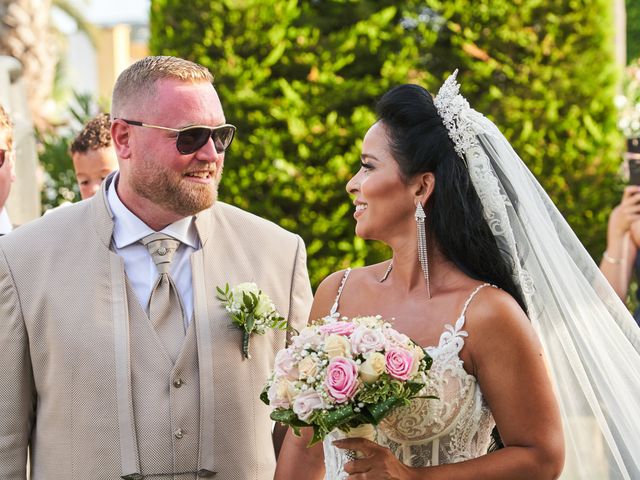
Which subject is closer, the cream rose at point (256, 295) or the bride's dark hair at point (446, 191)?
the bride's dark hair at point (446, 191)

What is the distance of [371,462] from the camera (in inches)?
124

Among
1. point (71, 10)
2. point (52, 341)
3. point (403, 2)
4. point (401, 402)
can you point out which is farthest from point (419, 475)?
point (71, 10)

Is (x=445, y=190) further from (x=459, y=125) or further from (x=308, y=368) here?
(x=308, y=368)

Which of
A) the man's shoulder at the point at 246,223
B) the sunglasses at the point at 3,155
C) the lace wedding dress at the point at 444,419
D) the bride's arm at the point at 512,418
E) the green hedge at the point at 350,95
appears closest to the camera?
the bride's arm at the point at 512,418

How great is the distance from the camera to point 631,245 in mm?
5426

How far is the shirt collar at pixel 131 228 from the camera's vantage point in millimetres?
3660

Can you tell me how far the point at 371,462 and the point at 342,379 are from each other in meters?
0.36

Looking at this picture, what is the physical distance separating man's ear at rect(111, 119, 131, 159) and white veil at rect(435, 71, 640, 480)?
1116mm

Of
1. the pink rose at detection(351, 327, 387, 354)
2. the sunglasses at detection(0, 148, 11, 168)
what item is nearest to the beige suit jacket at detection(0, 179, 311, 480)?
the pink rose at detection(351, 327, 387, 354)

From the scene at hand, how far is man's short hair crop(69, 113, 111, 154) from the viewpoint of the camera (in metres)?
5.49

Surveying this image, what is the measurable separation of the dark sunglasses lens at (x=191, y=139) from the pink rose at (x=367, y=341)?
994 millimetres

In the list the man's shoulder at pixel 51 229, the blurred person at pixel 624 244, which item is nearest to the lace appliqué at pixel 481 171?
the man's shoulder at pixel 51 229

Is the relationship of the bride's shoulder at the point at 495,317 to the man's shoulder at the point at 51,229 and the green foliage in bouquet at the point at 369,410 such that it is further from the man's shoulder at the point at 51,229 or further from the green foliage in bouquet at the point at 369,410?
the man's shoulder at the point at 51,229

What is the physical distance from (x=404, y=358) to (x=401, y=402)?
131mm
